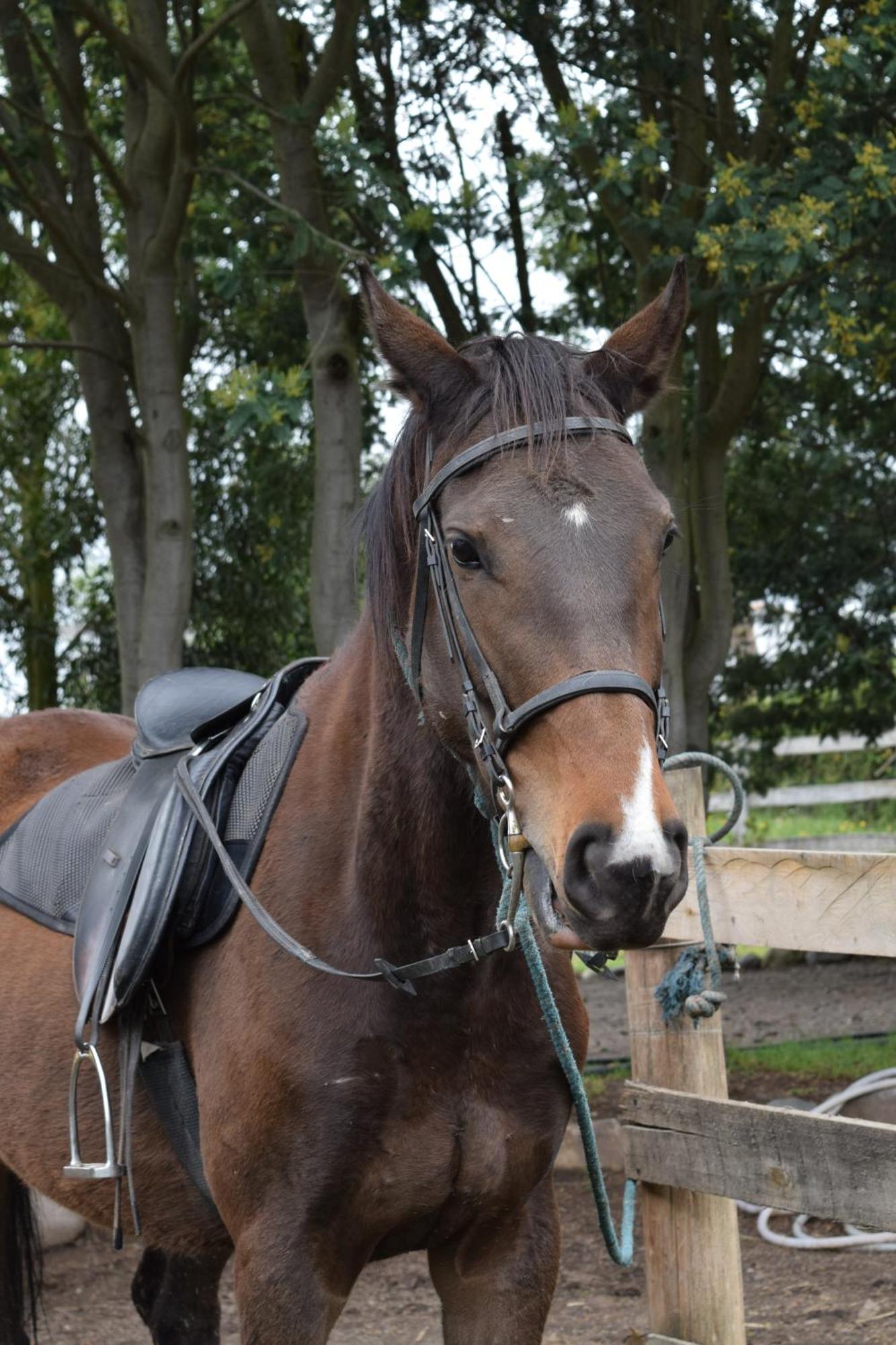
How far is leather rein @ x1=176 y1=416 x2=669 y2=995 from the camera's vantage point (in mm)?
1889

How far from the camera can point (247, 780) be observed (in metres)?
2.69

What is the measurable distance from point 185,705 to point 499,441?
1273 mm

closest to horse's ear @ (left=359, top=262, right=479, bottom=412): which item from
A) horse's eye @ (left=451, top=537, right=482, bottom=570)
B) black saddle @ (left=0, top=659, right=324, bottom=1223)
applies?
horse's eye @ (left=451, top=537, right=482, bottom=570)

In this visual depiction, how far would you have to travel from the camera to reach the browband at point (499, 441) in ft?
6.91

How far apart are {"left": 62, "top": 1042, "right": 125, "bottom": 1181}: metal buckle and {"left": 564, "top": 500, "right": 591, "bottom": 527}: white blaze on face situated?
1460mm

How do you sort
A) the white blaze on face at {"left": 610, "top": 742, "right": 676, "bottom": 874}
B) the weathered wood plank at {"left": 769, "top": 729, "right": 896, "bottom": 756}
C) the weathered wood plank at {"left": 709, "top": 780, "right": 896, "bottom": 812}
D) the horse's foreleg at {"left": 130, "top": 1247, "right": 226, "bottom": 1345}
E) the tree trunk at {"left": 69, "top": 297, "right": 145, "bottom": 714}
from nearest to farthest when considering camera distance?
the white blaze on face at {"left": 610, "top": 742, "right": 676, "bottom": 874}, the horse's foreleg at {"left": 130, "top": 1247, "right": 226, "bottom": 1345}, the tree trunk at {"left": 69, "top": 297, "right": 145, "bottom": 714}, the weathered wood plank at {"left": 769, "top": 729, "right": 896, "bottom": 756}, the weathered wood plank at {"left": 709, "top": 780, "right": 896, "bottom": 812}

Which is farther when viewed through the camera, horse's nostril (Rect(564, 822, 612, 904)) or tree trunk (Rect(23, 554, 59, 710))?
tree trunk (Rect(23, 554, 59, 710))

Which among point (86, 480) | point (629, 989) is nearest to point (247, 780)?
point (629, 989)

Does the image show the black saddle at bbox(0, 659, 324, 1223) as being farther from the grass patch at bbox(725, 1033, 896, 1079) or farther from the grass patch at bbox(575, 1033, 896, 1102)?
the grass patch at bbox(725, 1033, 896, 1079)

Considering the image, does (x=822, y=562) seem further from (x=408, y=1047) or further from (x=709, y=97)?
(x=408, y=1047)

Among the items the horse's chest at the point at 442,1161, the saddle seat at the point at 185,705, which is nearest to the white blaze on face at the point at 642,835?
the horse's chest at the point at 442,1161

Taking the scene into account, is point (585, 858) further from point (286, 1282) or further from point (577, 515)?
point (286, 1282)

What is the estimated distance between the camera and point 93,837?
3074 mm

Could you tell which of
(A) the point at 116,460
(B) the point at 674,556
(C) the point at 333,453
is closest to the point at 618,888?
(C) the point at 333,453
